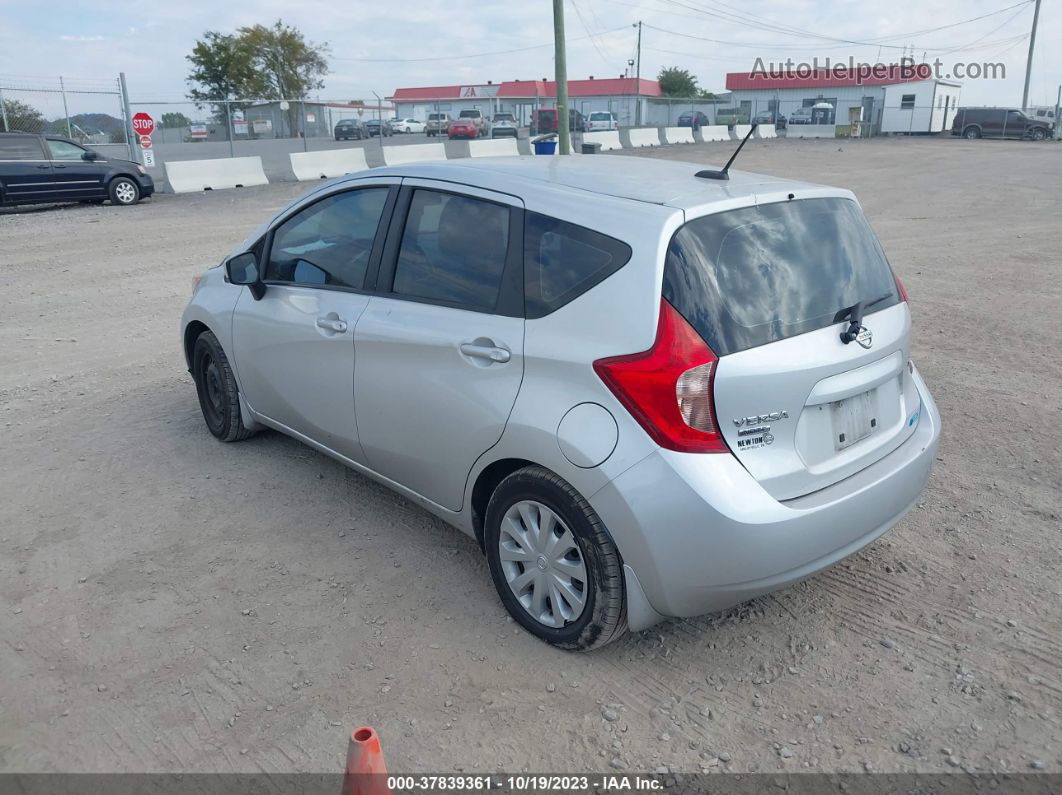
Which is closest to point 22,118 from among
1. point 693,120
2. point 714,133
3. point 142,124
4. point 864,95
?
point 142,124

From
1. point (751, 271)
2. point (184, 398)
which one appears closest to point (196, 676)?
point (751, 271)

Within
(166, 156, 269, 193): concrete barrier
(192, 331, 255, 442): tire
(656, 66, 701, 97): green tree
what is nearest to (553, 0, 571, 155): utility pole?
(166, 156, 269, 193): concrete barrier

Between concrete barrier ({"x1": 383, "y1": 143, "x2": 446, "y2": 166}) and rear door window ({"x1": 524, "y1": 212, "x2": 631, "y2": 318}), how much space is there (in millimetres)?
23277

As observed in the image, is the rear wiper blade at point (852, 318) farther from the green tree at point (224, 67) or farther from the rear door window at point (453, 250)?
the green tree at point (224, 67)

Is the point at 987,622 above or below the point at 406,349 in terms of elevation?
below

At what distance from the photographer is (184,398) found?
6.16 m

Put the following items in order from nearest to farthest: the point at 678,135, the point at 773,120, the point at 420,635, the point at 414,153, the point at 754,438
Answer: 1. the point at 754,438
2. the point at 420,635
3. the point at 414,153
4. the point at 678,135
5. the point at 773,120

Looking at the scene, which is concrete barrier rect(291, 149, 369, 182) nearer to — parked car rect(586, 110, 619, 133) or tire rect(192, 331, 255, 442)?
tire rect(192, 331, 255, 442)

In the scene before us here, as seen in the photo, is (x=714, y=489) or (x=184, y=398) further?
(x=184, y=398)

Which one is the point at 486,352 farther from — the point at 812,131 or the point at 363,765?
the point at 812,131

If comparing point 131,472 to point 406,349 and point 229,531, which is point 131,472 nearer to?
point 229,531

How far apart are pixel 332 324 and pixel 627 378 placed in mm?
1755

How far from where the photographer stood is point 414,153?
1055 inches

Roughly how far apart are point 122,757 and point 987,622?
3206mm
